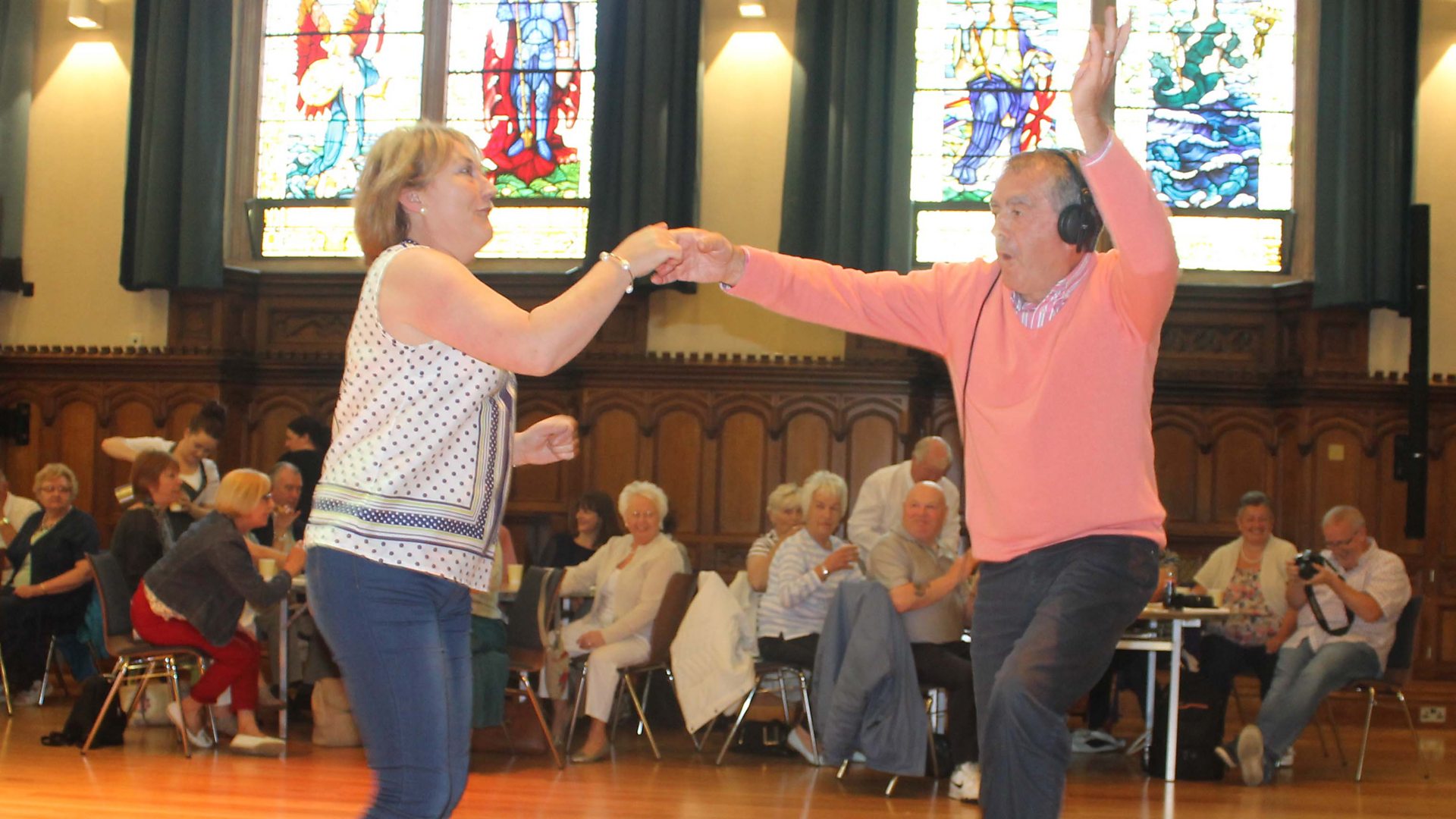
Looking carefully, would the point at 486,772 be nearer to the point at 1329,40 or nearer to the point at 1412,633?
the point at 1412,633

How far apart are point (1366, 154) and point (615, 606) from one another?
5.97 meters

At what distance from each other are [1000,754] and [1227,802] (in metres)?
3.89

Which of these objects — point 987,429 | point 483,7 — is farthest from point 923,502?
point 483,7

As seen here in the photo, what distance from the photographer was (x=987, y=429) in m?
2.78

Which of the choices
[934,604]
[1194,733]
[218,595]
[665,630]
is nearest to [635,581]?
[665,630]

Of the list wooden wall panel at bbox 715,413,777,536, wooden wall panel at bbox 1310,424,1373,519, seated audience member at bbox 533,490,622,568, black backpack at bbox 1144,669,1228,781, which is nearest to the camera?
black backpack at bbox 1144,669,1228,781

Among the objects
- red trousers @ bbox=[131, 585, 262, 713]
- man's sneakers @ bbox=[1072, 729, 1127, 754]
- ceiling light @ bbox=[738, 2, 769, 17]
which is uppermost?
ceiling light @ bbox=[738, 2, 769, 17]

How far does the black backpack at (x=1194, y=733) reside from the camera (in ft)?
21.4

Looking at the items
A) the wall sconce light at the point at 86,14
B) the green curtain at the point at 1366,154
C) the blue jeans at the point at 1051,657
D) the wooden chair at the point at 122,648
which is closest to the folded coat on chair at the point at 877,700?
the wooden chair at the point at 122,648

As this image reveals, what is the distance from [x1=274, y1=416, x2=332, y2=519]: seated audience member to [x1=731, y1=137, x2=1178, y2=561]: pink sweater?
19.1 feet

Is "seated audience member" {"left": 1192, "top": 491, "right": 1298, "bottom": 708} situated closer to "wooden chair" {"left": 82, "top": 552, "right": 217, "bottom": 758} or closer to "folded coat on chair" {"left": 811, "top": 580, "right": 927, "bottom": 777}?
"folded coat on chair" {"left": 811, "top": 580, "right": 927, "bottom": 777}

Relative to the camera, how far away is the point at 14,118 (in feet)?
35.6

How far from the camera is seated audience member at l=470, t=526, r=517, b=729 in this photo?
611 centimetres

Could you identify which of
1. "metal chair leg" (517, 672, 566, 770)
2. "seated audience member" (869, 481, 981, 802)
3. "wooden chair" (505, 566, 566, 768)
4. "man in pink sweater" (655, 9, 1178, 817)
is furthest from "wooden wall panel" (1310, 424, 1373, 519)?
"man in pink sweater" (655, 9, 1178, 817)
